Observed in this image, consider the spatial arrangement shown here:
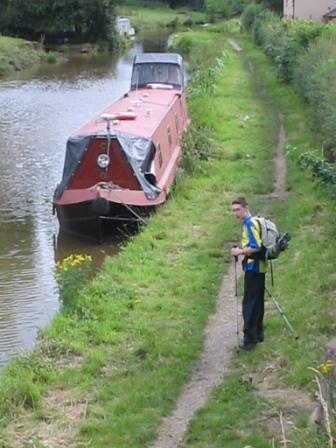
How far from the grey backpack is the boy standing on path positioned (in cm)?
4

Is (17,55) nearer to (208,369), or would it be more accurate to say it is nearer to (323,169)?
(323,169)

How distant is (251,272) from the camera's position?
32.0ft

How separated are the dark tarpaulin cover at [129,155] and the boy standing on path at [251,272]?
7449 millimetres

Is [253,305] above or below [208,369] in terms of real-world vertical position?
above

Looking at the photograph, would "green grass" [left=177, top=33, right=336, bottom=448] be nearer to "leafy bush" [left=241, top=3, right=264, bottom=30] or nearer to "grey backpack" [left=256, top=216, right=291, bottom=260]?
"grey backpack" [left=256, top=216, right=291, bottom=260]

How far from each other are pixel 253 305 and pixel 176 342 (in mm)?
1199

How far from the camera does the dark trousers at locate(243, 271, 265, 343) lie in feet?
32.2

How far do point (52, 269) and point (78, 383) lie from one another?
6.08 m

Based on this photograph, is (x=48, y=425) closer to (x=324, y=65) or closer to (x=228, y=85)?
(x=324, y=65)

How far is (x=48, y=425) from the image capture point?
868cm

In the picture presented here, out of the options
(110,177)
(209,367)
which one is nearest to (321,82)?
(110,177)

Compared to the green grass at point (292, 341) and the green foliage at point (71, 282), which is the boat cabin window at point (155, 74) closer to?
the green grass at point (292, 341)

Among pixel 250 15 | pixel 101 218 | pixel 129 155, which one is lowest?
pixel 250 15

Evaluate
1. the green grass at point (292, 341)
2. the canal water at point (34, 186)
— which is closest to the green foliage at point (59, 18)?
the canal water at point (34, 186)
